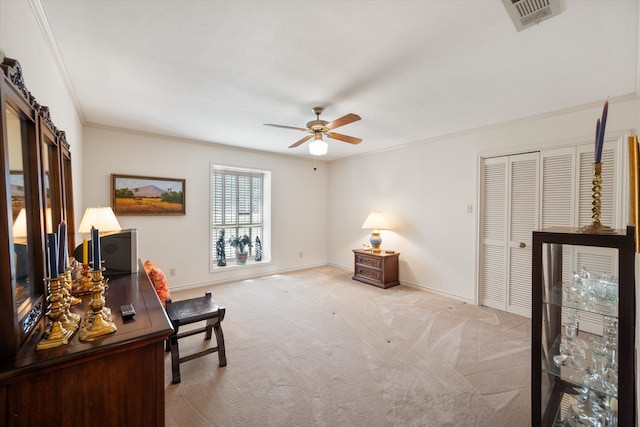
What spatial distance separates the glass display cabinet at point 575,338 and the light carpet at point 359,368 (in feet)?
1.59

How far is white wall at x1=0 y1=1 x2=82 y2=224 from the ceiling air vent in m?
2.36

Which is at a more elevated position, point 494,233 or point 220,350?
point 494,233

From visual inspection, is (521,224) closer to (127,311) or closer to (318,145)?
(318,145)

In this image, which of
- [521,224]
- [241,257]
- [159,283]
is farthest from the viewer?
[241,257]

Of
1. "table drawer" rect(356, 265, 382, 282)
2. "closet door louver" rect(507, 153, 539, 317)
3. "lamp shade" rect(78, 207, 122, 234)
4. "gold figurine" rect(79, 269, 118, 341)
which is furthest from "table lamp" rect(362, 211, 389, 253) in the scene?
"gold figurine" rect(79, 269, 118, 341)

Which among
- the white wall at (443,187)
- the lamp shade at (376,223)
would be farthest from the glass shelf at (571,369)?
the lamp shade at (376,223)

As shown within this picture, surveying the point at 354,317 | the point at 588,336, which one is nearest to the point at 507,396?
the point at 588,336

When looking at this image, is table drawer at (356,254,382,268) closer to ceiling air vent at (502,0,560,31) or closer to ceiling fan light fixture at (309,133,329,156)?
ceiling fan light fixture at (309,133,329,156)

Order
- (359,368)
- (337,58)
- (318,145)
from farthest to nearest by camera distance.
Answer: (318,145), (359,368), (337,58)

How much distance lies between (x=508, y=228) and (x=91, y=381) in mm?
4126

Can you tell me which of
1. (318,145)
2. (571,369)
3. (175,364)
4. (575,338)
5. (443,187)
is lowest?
(175,364)

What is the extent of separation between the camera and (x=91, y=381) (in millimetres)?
931

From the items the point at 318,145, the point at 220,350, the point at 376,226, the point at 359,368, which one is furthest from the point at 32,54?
the point at 376,226

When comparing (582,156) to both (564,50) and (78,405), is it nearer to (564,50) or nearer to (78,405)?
(564,50)
